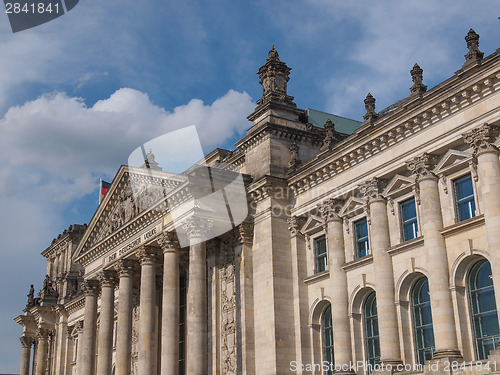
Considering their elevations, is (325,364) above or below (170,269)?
below

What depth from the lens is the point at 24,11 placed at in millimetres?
14609

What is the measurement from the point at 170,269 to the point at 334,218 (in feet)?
29.0

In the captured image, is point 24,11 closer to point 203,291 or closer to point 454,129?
point 454,129

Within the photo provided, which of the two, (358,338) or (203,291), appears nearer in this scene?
(358,338)

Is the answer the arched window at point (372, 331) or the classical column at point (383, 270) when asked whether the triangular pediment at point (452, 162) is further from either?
the arched window at point (372, 331)

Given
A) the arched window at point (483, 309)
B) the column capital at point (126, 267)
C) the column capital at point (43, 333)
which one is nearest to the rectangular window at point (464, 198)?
the arched window at point (483, 309)

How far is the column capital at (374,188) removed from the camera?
25.4m

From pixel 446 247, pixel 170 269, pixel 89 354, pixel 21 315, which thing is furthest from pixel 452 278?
pixel 21 315

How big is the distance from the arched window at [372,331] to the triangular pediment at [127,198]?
33.3ft

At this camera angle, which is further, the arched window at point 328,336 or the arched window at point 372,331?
the arched window at point 328,336

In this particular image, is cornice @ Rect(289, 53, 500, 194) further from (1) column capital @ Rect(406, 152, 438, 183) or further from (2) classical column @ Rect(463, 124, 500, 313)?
(2) classical column @ Rect(463, 124, 500, 313)

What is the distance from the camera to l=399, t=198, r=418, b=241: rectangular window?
80.2ft

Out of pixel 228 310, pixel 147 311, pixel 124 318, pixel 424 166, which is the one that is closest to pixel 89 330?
pixel 124 318

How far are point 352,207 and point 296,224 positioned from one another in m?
3.42
